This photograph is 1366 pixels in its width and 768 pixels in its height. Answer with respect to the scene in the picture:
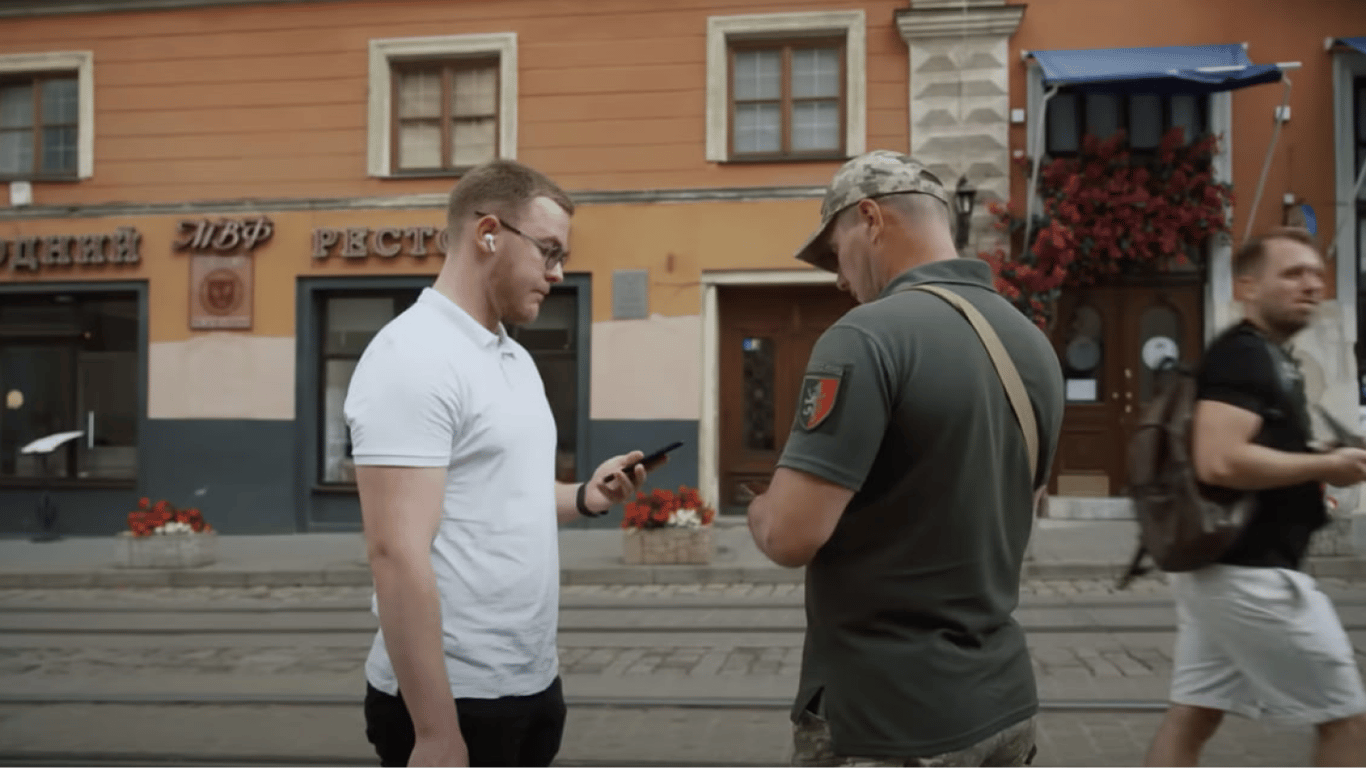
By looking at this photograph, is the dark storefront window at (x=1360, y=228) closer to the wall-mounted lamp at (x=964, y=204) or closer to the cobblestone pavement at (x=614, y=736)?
the wall-mounted lamp at (x=964, y=204)

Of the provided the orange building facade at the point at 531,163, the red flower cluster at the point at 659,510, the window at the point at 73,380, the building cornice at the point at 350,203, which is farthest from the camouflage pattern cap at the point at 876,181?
the window at the point at 73,380

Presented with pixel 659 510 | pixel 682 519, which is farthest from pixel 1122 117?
pixel 659 510

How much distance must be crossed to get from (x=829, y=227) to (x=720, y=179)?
12665 millimetres

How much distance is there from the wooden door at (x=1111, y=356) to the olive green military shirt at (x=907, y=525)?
12853 mm

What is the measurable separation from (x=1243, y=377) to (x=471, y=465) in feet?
7.72

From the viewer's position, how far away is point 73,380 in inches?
637

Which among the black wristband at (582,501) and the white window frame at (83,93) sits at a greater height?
the white window frame at (83,93)

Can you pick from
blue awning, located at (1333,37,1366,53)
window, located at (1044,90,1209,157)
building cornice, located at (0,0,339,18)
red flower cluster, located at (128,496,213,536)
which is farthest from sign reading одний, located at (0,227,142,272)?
blue awning, located at (1333,37,1366,53)

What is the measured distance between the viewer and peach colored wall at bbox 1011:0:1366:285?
14023 millimetres

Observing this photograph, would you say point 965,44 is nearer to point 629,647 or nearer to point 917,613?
point 629,647

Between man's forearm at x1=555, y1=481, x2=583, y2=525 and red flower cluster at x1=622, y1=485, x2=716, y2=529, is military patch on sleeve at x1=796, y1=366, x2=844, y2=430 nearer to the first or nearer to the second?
man's forearm at x1=555, y1=481, x2=583, y2=525

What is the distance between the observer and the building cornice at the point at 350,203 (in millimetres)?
14617

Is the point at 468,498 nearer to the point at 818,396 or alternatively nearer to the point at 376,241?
the point at 818,396

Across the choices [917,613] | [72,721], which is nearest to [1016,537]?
[917,613]
